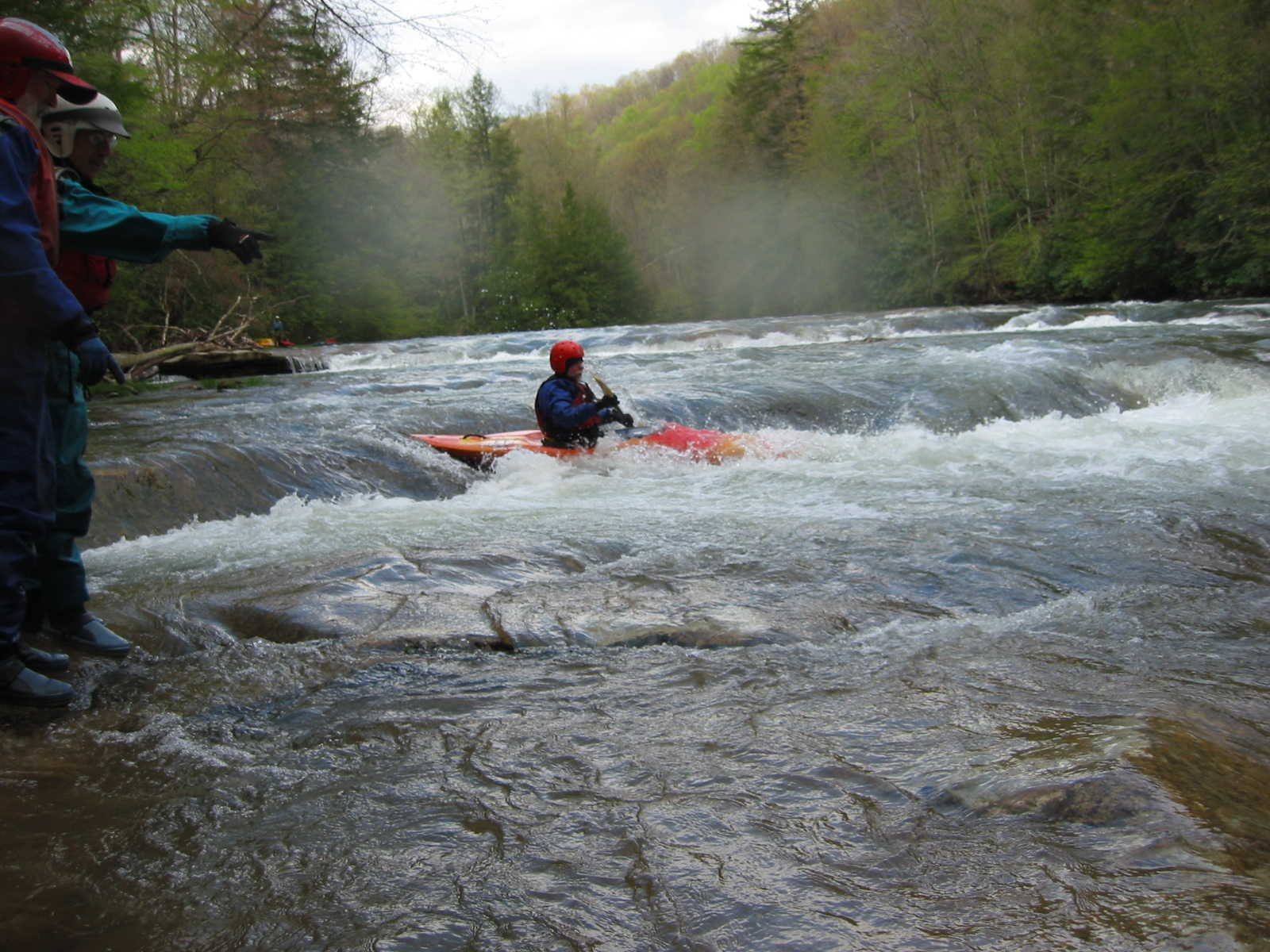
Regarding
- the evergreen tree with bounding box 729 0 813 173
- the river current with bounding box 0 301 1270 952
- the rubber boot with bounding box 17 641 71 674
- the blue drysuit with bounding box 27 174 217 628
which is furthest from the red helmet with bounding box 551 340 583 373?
the evergreen tree with bounding box 729 0 813 173

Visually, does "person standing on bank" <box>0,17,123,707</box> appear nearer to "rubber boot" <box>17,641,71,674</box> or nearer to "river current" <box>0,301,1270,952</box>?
"rubber boot" <box>17,641,71,674</box>

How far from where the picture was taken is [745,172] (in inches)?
1683

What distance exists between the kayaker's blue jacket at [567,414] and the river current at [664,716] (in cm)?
56

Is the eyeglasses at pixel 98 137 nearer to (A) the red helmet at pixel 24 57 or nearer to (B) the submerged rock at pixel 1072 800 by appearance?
(A) the red helmet at pixel 24 57

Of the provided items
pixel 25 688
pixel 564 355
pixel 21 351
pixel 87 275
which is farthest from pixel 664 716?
pixel 564 355

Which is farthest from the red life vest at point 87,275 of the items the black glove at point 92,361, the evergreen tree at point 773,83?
the evergreen tree at point 773,83

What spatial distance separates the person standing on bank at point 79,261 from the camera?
8.26ft

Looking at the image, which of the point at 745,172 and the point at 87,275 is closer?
the point at 87,275

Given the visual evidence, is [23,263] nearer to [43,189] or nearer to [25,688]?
[43,189]

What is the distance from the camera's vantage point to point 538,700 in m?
2.58

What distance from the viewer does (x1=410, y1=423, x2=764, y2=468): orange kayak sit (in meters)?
6.57

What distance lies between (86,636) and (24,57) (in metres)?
1.65

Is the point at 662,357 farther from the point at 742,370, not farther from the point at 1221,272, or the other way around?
the point at 1221,272

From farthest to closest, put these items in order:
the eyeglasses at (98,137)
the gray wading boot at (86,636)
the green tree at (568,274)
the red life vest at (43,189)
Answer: the green tree at (568,274), the gray wading boot at (86,636), the eyeglasses at (98,137), the red life vest at (43,189)
